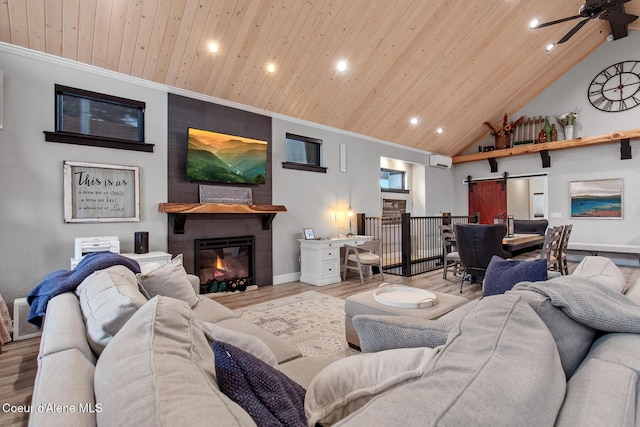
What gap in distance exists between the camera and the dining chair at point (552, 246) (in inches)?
161

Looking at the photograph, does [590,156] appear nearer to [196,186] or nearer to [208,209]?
[208,209]

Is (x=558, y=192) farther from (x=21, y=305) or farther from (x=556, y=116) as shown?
(x=21, y=305)

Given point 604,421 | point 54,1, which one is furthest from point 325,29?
point 604,421

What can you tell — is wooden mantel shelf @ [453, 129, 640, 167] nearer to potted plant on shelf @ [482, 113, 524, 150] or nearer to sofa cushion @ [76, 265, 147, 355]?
potted plant on shelf @ [482, 113, 524, 150]

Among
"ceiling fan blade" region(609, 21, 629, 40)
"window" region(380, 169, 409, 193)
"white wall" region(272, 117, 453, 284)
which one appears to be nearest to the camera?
"white wall" region(272, 117, 453, 284)

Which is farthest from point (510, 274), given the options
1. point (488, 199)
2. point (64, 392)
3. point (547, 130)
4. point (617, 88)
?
point (488, 199)

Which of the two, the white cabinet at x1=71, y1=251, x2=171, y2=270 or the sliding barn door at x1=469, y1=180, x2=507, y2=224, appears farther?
the sliding barn door at x1=469, y1=180, x2=507, y2=224

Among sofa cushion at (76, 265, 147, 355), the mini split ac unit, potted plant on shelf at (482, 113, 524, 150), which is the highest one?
potted plant on shelf at (482, 113, 524, 150)

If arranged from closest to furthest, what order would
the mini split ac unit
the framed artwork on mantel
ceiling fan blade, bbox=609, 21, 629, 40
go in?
the framed artwork on mantel
ceiling fan blade, bbox=609, 21, 629, 40
the mini split ac unit

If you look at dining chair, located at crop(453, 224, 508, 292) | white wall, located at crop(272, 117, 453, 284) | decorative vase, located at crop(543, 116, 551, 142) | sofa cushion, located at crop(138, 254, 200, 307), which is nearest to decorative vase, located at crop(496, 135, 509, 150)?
decorative vase, located at crop(543, 116, 551, 142)

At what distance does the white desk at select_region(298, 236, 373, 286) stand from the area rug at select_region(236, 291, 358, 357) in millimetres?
611

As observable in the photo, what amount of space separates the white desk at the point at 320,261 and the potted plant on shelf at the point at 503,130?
5344 mm

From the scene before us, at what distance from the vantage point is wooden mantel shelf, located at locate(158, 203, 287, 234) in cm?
389

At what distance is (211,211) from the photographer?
13.7ft
